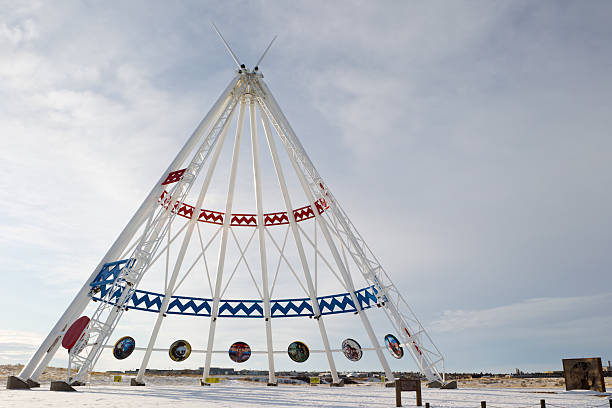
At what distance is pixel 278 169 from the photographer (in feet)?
117

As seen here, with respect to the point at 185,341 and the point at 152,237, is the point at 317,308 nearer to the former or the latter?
the point at 185,341

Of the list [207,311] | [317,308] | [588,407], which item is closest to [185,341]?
[207,311]

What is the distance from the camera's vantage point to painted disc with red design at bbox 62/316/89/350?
24703 mm

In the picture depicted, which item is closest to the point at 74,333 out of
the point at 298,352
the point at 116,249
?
the point at 116,249

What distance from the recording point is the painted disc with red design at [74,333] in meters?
24.7

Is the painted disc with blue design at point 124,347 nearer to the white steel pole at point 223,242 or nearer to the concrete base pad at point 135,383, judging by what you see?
the concrete base pad at point 135,383

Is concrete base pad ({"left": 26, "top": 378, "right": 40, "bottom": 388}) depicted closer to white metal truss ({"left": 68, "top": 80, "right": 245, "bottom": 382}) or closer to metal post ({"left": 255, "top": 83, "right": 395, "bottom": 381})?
white metal truss ({"left": 68, "top": 80, "right": 245, "bottom": 382})

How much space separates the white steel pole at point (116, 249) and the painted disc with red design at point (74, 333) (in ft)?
2.82

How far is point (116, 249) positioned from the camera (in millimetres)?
28969

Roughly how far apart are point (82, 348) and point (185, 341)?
40.7ft

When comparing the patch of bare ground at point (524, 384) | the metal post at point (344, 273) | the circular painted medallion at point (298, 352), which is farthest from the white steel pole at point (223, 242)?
the patch of bare ground at point (524, 384)

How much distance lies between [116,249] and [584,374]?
2708 centimetres

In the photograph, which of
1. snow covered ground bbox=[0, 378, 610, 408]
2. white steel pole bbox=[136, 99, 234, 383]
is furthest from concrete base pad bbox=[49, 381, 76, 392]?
white steel pole bbox=[136, 99, 234, 383]

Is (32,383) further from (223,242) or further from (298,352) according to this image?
(298,352)
